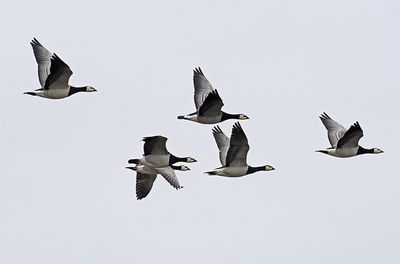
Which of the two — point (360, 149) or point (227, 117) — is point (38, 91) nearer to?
point (227, 117)

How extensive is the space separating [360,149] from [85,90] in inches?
425

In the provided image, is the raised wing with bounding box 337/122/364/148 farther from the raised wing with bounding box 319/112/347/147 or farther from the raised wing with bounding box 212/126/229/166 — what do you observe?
the raised wing with bounding box 212/126/229/166

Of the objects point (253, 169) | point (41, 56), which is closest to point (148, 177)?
point (253, 169)

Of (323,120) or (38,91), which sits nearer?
Answer: (38,91)

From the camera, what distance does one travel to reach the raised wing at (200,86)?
211 ft

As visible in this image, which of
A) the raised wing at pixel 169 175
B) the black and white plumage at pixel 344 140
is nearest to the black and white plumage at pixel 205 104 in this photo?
the raised wing at pixel 169 175

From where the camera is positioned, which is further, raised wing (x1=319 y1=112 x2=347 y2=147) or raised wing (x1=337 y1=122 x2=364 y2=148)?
raised wing (x1=319 y1=112 x2=347 y2=147)

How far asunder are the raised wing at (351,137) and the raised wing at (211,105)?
15.7 feet

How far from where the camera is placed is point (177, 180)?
6538cm

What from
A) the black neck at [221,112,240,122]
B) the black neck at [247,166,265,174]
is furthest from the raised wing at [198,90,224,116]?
the black neck at [247,166,265,174]

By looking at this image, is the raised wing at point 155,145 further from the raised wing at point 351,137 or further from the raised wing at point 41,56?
the raised wing at point 351,137

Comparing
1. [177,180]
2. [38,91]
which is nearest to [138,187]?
[177,180]

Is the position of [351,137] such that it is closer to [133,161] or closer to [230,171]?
[230,171]

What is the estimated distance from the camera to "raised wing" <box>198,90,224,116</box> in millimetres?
61969
